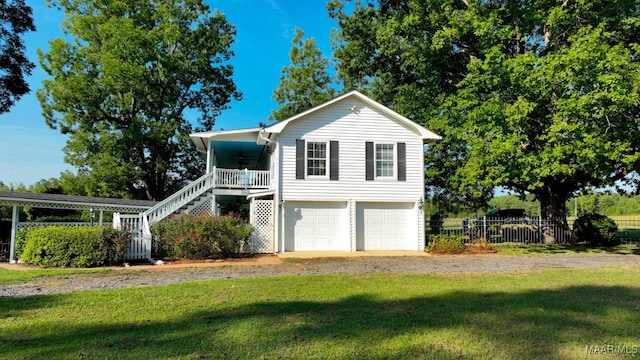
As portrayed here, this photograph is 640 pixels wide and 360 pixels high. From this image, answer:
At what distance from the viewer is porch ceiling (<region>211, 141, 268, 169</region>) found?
773 inches

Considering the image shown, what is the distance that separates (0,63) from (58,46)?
1066 centimetres

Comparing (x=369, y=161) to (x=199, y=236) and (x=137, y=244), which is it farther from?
(x=137, y=244)

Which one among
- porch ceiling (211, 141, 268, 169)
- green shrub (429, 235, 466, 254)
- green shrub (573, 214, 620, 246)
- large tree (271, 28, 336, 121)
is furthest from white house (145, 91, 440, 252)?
large tree (271, 28, 336, 121)

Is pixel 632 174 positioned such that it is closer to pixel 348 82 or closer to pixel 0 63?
pixel 348 82

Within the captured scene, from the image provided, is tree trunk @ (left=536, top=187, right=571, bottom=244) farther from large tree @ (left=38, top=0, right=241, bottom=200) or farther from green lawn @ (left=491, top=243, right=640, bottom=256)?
large tree @ (left=38, top=0, right=241, bottom=200)

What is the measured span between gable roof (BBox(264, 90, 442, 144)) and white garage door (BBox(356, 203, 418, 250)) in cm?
318

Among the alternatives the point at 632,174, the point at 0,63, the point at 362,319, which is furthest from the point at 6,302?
the point at 632,174

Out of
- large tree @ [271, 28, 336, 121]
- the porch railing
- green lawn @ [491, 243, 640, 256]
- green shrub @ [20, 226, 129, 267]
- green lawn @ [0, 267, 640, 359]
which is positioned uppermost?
large tree @ [271, 28, 336, 121]

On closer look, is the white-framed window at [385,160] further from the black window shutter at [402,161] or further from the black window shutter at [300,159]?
the black window shutter at [300,159]

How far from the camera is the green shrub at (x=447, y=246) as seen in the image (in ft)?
52.7

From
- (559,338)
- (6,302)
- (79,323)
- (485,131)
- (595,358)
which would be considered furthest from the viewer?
(485,131)

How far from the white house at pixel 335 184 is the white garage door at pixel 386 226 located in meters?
0.04

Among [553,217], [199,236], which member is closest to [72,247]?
[199,236]

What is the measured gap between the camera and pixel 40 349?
446 cm
